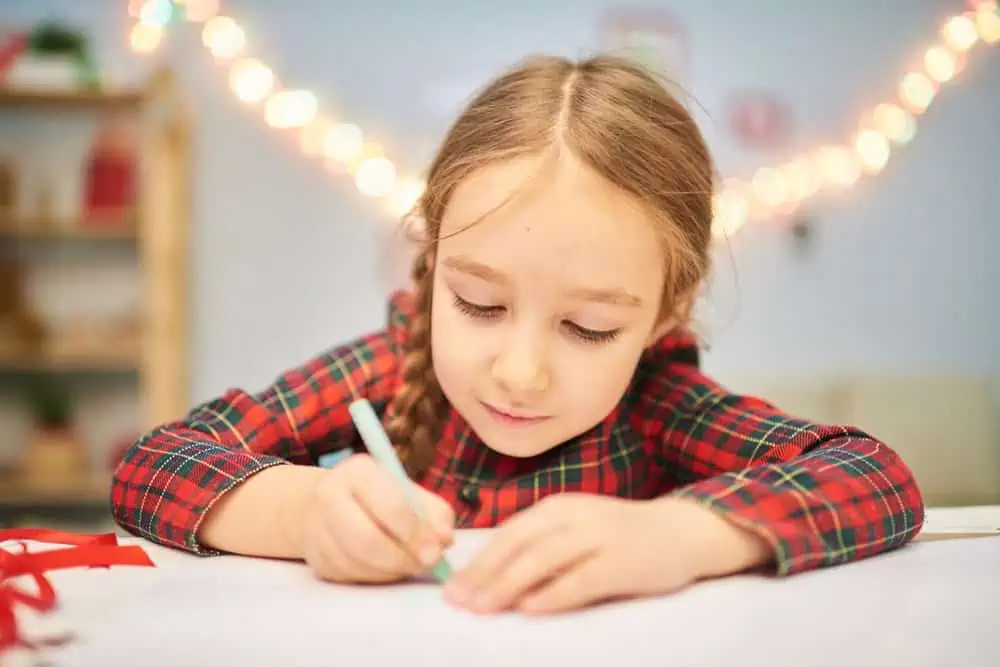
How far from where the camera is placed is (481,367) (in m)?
0.64

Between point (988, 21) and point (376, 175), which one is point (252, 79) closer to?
point (376, 175)

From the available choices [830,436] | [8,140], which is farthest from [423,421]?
[8,140]

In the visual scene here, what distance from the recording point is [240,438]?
2.55ft

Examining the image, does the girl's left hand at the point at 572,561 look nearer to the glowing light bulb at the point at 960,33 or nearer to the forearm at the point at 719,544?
the forearm at the point at 719,544

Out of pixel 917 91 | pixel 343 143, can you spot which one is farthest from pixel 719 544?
pixel 917 91

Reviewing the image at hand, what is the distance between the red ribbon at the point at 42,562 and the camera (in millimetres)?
412

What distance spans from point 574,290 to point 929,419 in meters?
1.92

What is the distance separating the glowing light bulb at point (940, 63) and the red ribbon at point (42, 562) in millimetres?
2651

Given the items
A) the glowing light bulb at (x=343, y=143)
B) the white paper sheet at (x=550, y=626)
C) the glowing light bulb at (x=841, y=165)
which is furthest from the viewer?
the glowing light bulb at (x=841, y=165)

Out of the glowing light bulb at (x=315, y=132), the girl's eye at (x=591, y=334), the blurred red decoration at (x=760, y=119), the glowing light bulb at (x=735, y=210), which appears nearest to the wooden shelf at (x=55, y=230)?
the glowing light bulb at (x=315, y=132)

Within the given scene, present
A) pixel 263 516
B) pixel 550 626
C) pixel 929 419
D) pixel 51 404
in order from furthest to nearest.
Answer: pixel 51 404 < pixel 929 419 < pixel 263 516 < pixel 550 626

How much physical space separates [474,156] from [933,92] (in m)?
2.36

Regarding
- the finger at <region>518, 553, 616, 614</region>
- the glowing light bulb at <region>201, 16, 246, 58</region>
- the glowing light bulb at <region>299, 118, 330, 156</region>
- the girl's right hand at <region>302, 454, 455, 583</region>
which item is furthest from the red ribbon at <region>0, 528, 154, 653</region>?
the glowing light bulb at <region>299, 118, 330, 156</region>

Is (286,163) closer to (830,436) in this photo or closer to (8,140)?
(8,140)
